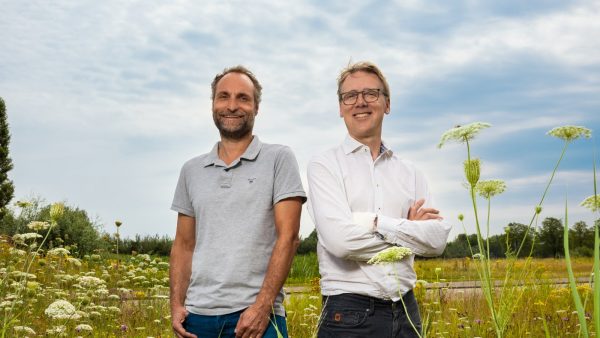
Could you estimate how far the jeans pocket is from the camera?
2.78 meters

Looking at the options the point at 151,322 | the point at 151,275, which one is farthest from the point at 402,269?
the point at 151,275

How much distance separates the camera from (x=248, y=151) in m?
3.46

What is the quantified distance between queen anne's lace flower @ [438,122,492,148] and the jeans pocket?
988 millimetres

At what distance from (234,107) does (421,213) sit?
3.75 feet

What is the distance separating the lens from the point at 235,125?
3467 millimetres

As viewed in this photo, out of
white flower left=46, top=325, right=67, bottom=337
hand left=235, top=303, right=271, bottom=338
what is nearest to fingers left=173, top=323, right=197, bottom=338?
hand left=235, top=303, right=271, bottom=338

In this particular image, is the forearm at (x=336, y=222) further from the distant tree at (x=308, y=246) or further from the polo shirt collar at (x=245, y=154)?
the distant tree at (x=308, y=246)

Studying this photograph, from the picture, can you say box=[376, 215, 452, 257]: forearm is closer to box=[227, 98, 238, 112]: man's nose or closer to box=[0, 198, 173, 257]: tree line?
box=[227, 98, 238, 112]: man's nose

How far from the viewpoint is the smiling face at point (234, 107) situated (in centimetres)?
346

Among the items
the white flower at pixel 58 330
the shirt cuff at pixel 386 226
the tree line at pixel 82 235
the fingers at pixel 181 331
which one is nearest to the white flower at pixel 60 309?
the white flower at pixel 58 330

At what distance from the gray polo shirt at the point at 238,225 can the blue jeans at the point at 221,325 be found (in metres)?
0.03

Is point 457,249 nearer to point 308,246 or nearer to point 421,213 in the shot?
point 308,246

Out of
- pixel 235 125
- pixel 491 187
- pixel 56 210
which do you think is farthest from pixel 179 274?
pixel 491 187

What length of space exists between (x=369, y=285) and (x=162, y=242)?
17.4 meters
